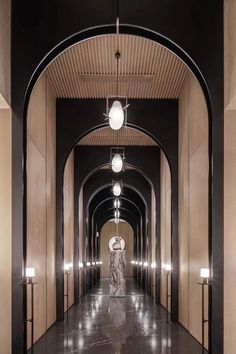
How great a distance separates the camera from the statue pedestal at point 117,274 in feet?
67.8

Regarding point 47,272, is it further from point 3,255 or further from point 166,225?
point 166,225

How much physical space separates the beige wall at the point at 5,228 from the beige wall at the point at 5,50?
339 mm

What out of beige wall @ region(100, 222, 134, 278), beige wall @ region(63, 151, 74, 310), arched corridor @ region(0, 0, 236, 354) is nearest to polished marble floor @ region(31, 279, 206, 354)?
arched corridor @ region(0, 0, 236, 354)

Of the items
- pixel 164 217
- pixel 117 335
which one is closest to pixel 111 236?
pixel 164 217

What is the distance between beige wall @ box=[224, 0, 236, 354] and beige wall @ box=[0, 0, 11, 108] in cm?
282

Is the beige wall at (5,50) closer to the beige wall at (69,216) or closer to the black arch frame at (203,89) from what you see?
the black arch frame at (203,89)

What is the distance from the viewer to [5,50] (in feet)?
22.2

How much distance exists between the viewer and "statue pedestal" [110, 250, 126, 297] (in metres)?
20.7

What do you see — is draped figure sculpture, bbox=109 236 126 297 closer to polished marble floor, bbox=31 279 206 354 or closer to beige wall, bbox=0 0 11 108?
polished marble floor, bbox=31 279 206 354

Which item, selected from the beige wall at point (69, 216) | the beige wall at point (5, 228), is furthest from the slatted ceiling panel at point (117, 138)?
the beige wall at point (5, 228)

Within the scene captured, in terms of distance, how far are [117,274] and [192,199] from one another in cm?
1157

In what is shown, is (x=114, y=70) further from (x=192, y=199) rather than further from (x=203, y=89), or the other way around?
(x=203, y=89)

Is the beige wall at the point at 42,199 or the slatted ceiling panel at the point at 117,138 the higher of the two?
the slatted ceiling panel at the point at 117,138

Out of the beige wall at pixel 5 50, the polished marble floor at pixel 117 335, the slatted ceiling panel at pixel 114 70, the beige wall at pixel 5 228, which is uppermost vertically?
the slatted ceiling panel at pixel 114 70
